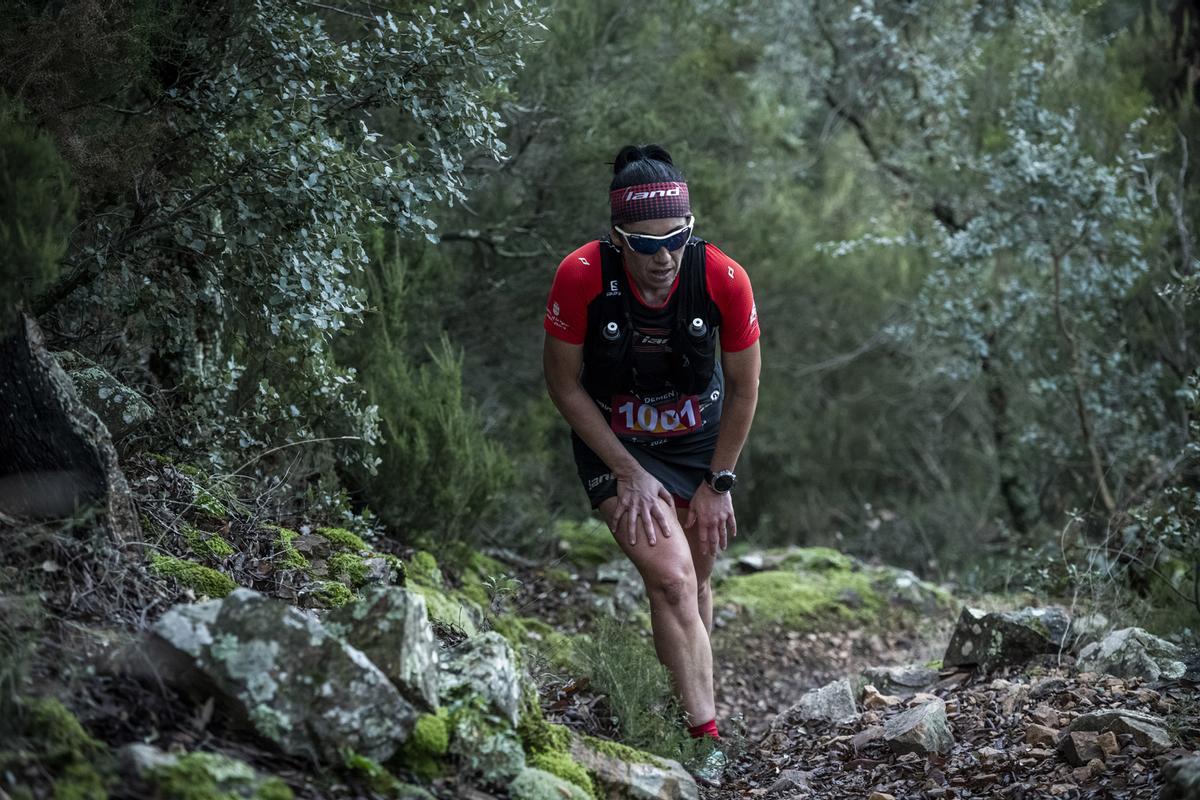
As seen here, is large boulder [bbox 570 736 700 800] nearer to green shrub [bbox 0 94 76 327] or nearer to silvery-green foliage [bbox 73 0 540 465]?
silvery-green foliage [bbox 73 0 540 465]

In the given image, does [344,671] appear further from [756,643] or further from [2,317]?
[756,643]

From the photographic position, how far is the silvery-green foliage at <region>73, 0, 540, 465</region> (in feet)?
14.0

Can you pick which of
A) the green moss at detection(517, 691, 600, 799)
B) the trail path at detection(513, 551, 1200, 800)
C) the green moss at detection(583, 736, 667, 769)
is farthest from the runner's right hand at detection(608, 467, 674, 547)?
the green moss at detection(517, 691, 600, 799)

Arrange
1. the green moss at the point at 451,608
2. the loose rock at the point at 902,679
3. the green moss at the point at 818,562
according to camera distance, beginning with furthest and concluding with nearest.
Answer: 1. the green moss at the point at 818,562
2. the loose rock at the point at 902,679
3. the green moss at the point at 451,608

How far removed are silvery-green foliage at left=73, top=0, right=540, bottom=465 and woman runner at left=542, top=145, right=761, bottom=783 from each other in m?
0.74

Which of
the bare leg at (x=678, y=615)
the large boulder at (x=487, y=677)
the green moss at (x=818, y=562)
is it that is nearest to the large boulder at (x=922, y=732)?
the bare leg at (x=678, y=615)

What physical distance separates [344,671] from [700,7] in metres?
8.97

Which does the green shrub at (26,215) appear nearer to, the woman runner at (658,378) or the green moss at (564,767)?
the woman runner at (658,378)

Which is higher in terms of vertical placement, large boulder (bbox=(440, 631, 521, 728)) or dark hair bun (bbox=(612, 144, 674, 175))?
dark hair bun (bbox=(612, 144, 674, 175))

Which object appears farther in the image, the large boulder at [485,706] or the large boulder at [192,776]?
the large boulder at [485,706]

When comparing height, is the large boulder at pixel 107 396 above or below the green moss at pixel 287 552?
above

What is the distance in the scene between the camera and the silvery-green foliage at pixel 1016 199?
8055 mm

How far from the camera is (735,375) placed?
14.7ft

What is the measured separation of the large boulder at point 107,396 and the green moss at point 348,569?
894mm
